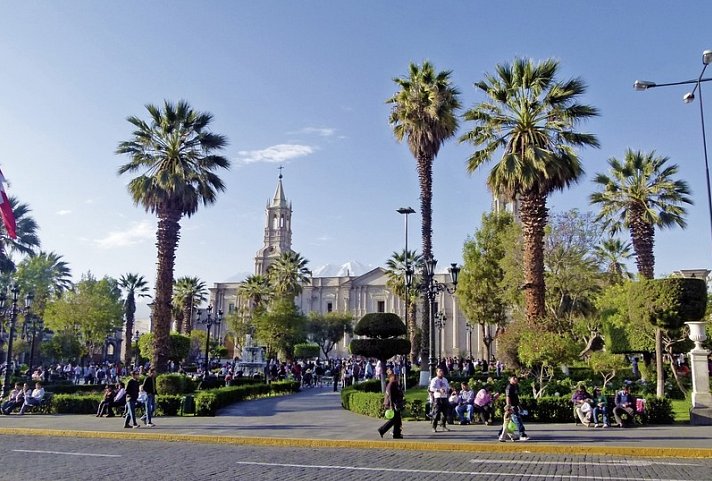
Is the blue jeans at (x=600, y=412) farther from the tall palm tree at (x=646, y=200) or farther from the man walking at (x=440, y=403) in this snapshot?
the tall palm tree at (x=646, y=200)

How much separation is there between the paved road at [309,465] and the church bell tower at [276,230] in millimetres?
80881

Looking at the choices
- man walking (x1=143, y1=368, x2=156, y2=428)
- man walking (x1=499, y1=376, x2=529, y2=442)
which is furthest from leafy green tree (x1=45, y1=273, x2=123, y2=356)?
man walking (x1=499, y1=376, x2=529, y2=442)

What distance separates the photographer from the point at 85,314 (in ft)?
147

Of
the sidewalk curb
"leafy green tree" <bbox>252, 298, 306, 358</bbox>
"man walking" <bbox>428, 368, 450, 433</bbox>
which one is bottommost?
the sidewalk curb

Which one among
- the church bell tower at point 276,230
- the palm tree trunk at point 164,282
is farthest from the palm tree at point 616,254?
the church bell tower at point 276,230

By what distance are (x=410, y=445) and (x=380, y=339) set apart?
26.2ft

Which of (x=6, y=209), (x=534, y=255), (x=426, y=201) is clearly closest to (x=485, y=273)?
(x=426, y=201)

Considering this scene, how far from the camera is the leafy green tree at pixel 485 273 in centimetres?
3972

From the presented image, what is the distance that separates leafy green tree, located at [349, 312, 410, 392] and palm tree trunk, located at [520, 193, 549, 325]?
4942 mm

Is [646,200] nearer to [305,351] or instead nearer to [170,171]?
[170,171]

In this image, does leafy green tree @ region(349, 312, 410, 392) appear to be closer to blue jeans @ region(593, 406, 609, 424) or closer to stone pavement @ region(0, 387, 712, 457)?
stone pavement @ region(0, 387, 712, 457)

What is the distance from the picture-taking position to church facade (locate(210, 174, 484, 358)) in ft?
262

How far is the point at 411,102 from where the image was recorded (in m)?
32.5

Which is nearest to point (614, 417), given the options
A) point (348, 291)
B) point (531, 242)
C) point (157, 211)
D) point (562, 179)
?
point (531, 242)
